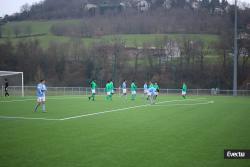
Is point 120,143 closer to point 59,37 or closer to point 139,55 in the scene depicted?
point 139,55

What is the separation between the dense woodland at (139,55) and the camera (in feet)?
246

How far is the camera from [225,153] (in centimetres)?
960

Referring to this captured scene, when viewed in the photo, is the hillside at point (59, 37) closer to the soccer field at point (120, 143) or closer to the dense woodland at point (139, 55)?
the dense woodland at point (139, 55)

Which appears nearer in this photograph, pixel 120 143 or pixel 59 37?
pixel 120 143

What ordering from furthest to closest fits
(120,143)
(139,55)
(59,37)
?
(59,37), (139,55), (120,143)

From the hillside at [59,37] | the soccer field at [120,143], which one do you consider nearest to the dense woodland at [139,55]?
the hillside at [59,37]

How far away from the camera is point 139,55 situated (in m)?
84.2

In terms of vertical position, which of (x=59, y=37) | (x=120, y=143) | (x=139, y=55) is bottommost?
(x=120, y=143)

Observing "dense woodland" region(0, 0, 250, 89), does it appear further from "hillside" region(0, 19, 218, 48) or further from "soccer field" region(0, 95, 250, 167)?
"soccer field" region(0, 95, 250, 167)

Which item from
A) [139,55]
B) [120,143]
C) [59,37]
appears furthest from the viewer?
[59,37]

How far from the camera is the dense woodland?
75.1m

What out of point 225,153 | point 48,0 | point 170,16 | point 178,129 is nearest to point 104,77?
point 170,16

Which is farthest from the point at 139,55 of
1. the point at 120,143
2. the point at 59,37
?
the point at 120,143

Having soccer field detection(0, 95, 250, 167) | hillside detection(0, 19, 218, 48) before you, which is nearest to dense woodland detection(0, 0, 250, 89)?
hillside detection(0, 19, 218, 48)
